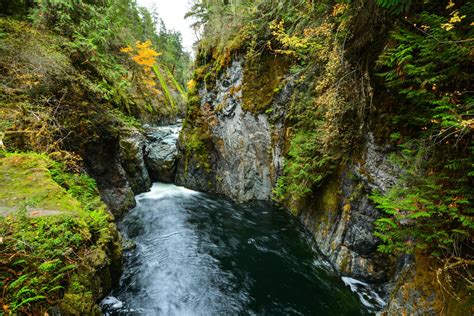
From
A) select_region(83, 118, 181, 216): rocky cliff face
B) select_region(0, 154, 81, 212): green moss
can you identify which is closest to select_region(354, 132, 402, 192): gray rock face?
select_region(0, 154, 81, 212): green moss

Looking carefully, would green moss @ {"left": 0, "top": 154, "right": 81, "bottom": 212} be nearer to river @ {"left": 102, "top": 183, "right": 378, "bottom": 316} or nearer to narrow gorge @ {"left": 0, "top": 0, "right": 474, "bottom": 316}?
narrow gorge @ {"left": 0, "top": 0, "right": 474, "bottom": 316}

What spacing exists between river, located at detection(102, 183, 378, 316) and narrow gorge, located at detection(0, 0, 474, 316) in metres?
0.04

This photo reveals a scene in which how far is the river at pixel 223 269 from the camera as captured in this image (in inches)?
178

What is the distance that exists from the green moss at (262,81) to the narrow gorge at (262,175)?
0.19ft

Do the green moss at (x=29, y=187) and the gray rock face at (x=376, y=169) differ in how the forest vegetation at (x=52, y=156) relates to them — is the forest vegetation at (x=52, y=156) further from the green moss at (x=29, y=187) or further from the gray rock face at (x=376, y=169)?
the gray rock face at (x=376, y=169)

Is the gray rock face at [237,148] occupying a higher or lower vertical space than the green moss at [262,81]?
lower

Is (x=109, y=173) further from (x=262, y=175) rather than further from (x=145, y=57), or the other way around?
(x=145, y=57)

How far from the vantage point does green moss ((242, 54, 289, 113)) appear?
9.11 m

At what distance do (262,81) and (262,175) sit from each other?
13.0 ft

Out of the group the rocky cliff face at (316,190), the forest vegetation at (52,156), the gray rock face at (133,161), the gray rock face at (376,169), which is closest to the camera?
the forest vegetation at (52,156)

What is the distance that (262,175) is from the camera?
952 centimetres

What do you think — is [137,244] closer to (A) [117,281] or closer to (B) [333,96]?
(A) [117,281]

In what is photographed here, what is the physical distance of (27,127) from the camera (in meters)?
5.05

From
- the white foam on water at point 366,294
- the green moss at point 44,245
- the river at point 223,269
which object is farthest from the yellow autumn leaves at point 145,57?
the white foam on water at point 366,294
